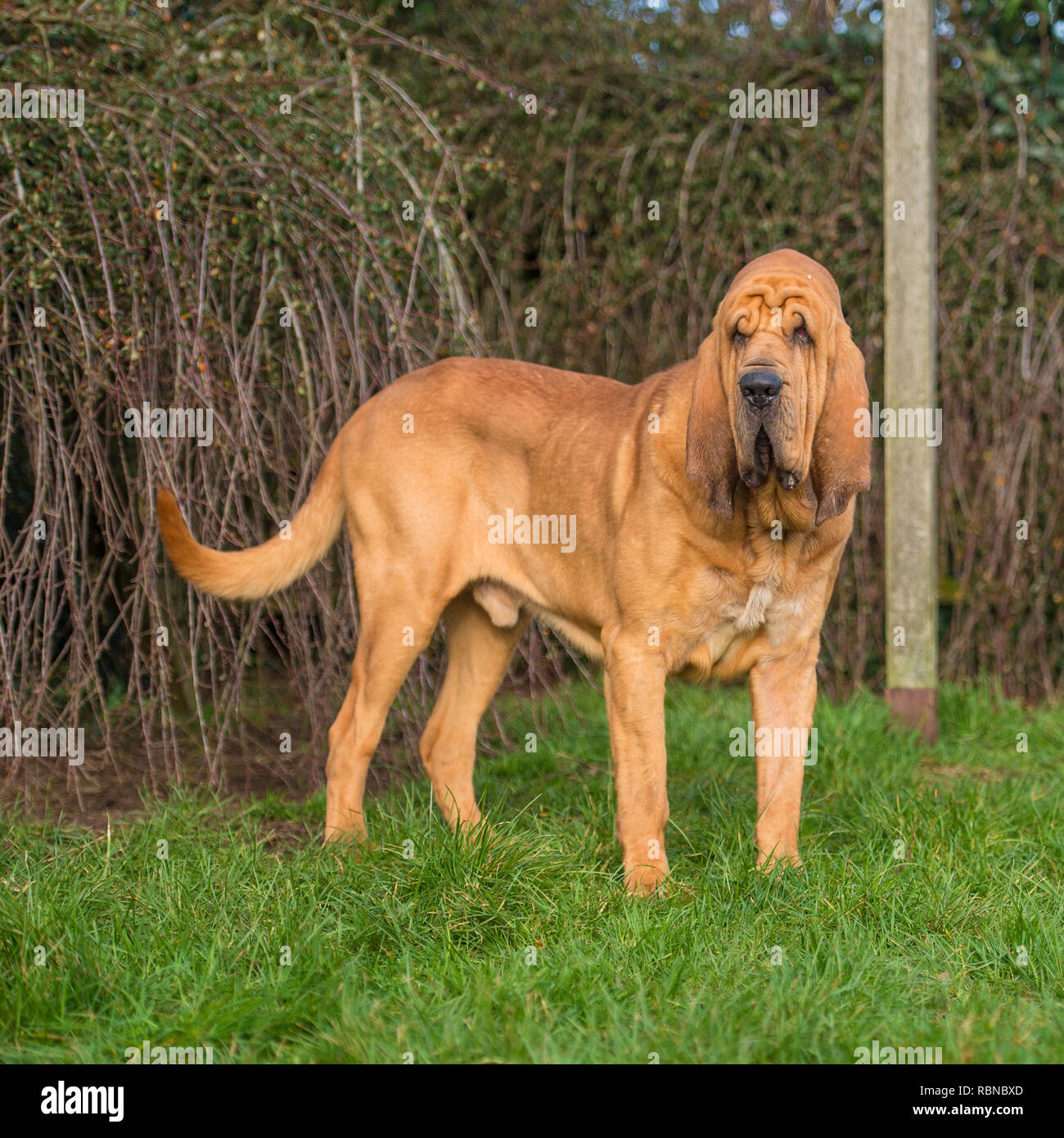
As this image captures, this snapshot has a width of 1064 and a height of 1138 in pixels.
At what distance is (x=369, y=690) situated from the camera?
3934 mm

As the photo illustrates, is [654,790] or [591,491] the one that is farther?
[591,491]

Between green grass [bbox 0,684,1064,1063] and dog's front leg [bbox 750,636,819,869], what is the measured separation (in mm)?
142

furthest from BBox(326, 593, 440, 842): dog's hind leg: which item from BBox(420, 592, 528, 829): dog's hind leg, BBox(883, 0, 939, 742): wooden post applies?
BBox(883, 0, 939, 742): wooden post

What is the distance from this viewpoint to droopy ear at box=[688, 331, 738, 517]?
3.16 meters

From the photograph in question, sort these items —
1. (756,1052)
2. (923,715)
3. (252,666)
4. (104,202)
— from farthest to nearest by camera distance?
(252,666)
(923,715)
(104,202)
(756,1052)

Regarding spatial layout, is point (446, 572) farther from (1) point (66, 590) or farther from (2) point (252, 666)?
(2) point (252, 666)

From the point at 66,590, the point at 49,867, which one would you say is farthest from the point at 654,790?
the point at 66,590

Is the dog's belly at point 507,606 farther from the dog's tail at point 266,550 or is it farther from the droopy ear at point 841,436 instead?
the droopy ear at point 841,436

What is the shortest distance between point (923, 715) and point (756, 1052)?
10.1ft

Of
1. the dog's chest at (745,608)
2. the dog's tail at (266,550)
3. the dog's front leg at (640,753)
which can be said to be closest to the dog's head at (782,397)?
the dog's chest at (745,608)

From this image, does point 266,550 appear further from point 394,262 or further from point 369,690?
point 394,262

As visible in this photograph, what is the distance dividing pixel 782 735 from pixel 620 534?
806mm

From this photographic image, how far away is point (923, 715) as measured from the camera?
512cm

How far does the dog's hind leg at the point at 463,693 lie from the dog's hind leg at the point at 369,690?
1.03ft
